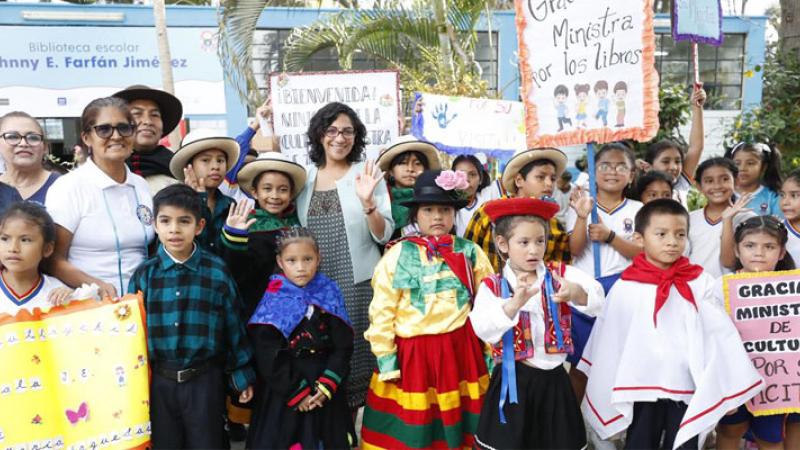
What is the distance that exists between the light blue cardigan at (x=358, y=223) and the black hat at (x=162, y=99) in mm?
1148

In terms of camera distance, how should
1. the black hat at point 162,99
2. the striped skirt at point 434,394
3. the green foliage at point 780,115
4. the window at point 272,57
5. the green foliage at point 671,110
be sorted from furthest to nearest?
the window at point 272,57 → the green foliage at point 671,110 → the green foliage at point 780,115 → the black hat at point 162,99 → the striped skirt at point 434,394

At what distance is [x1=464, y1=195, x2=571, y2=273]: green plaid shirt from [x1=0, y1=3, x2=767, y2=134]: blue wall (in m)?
8.15

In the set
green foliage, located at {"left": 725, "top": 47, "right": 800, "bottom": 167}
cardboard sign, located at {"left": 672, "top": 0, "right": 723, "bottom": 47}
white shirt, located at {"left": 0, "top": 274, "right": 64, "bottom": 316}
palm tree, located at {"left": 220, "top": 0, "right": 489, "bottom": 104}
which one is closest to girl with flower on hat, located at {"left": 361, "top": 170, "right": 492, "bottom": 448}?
white shirt, located at {"left": 0, "top": 274, "right": 64, "bottom": 316}

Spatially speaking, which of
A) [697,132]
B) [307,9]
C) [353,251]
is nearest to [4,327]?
[353,251]

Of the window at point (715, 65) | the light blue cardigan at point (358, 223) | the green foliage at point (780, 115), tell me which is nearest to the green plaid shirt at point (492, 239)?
the light blue cardigan at point (358, 223)

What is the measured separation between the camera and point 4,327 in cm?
273

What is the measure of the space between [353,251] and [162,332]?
3.83 ft

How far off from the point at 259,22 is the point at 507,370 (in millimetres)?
11664

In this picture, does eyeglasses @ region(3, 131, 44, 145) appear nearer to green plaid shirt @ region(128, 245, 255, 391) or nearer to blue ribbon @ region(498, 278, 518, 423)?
green plaid shirt @ region(128, 245, 255, 391)

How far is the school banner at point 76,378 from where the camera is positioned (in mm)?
2730

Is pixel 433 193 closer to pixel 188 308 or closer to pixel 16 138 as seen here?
pixel 188 308

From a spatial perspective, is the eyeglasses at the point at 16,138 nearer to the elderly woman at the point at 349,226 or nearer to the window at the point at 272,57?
the elderly woman at the point at 349,226

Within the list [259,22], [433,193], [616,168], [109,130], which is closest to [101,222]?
[109,130]

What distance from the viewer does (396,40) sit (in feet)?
29.3
